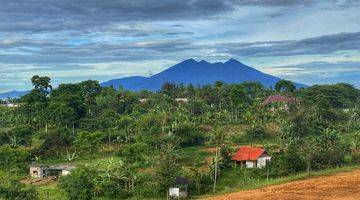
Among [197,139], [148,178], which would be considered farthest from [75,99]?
[148,178]

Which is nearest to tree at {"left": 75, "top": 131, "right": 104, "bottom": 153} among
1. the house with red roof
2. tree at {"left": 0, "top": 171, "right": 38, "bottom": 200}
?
the house with red roof

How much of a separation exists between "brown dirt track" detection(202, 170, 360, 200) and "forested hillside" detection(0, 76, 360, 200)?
16.9 ft

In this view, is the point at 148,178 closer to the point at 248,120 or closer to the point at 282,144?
the point at 282,144

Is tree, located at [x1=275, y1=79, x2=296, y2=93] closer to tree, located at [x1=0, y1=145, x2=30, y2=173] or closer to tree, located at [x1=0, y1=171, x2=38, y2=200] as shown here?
tree, located at [x1=0, y1=145, x2=30, y2=173]

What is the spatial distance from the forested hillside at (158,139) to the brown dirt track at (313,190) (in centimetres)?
516

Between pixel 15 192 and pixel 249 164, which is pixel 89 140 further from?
pixel 15 192

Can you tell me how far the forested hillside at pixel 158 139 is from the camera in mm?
38812

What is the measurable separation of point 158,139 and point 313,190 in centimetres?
2549

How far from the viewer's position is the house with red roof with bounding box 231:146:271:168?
4702cm

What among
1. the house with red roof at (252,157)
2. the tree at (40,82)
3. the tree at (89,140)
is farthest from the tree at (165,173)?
the tree at (40,82)

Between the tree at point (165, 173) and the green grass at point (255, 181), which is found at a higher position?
the tree at point (165, 173)

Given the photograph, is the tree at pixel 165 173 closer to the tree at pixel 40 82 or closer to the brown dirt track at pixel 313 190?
the brown dirt track at pixel 313 190

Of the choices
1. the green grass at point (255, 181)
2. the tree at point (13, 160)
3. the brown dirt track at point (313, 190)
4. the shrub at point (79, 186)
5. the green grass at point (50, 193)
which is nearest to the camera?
the brown dirt track at point (313, 190)

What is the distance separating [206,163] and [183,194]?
1176 centimetres
